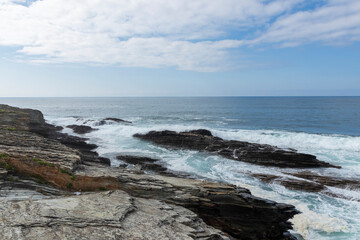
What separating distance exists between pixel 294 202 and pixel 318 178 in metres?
6.53

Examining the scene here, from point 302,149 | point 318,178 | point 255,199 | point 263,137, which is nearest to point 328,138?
point 302,149

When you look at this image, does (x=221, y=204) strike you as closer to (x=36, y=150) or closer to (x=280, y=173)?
(x=36, y=150)

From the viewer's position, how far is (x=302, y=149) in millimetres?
34031

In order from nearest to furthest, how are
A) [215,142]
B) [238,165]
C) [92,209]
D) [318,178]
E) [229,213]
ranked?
1. [92,209]
2. [229,213]
3. [318,178]
4. [238,165]
5. [215,142]

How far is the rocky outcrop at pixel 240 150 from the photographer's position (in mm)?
26000

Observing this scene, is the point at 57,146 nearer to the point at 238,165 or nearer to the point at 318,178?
the point at 238,165

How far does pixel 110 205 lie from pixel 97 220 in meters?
1.39

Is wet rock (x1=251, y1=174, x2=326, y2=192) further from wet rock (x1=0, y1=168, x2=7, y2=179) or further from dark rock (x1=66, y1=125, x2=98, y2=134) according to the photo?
dark rock (x1=66, y1=125, x2=98, y2=134)

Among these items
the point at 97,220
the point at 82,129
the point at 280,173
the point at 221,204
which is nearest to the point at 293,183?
the point at 280,173

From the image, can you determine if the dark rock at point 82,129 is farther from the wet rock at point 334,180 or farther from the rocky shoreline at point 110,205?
the wet rock at point 334,180

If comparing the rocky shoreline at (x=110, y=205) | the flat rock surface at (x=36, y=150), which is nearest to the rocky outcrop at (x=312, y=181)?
the rocky shoreline at (x=110, y=205)

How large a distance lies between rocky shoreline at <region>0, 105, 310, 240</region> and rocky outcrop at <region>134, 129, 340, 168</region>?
548 inches

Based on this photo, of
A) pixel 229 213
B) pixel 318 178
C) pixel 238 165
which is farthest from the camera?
pixel 238 165

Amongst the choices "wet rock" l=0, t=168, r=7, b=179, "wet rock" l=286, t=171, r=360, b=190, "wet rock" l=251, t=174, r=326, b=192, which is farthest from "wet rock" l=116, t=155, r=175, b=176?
"wet rock" l=0, t=168, r=7, b=179
